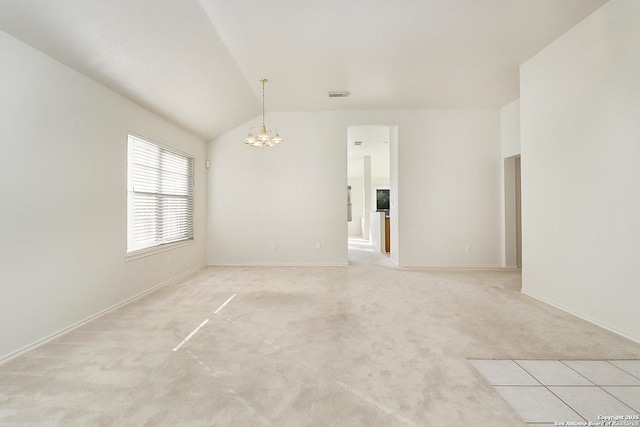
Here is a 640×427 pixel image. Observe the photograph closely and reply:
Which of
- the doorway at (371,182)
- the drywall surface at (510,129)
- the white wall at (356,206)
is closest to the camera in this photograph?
the drywall surface at (510,129)

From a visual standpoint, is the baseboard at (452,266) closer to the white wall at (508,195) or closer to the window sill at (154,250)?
the white wall at (508,195)

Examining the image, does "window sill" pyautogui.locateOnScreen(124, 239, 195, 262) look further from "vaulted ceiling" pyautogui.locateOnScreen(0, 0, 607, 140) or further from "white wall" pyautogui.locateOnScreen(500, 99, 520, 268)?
"white wall" pyautogui.locateOnScreen(500, 99, 520, 268)

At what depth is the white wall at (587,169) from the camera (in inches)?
101

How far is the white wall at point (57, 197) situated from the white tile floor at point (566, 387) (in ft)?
11.7

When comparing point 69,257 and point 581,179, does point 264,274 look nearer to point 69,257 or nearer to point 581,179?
point 69,257

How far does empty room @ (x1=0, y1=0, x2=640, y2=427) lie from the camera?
70.5 inches

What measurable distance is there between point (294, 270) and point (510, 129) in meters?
4.80

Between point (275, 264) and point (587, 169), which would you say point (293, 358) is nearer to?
point (587, 169)

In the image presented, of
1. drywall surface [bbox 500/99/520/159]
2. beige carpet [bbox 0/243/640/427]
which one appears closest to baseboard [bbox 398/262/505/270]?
beige carpet [bbox 0/243/640/427]

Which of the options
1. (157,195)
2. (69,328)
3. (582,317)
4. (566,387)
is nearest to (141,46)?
(157,195)

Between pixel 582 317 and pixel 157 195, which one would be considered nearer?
pixel 582 317

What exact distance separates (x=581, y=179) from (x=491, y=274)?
99.4 inches

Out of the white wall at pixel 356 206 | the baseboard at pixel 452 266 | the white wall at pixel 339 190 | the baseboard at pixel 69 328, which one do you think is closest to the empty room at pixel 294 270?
the baseboard at pixel 69 328

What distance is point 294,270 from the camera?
539 cm
